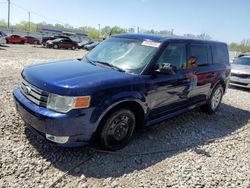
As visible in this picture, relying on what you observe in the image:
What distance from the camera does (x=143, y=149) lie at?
4039mm

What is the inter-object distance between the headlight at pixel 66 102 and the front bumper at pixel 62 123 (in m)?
0.06

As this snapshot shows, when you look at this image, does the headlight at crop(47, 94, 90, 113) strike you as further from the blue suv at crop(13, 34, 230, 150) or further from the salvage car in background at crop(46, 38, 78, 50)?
the salvage car in background at crop(46, 38, 78, 50)

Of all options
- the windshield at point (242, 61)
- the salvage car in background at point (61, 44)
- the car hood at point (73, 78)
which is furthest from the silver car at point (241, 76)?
the salvage car in background at point (61, 44)

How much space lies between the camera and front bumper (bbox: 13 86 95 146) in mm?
3088

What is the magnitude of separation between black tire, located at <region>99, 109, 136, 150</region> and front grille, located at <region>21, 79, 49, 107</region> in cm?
91

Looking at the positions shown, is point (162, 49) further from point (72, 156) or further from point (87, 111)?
point (72, 156)

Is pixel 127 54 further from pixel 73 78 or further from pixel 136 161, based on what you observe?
pixel 136 161

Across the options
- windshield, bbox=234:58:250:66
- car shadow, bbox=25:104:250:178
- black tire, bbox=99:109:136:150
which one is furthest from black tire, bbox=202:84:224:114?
windshield, bbox=234:58:250:66

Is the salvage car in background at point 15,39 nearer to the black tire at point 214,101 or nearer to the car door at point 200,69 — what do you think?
the black tire at point 214,101

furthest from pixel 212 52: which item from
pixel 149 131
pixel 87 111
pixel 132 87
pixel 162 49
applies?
pixel 87 111

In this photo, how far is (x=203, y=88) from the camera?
5508mm

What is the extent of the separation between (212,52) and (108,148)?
370 cm

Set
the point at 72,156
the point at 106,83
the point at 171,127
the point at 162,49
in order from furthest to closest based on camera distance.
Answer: the point at 171,127 → the point at 162,49 → the point at 72,156 → the point at 106,83

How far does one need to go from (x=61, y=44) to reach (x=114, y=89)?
30.3 meters
